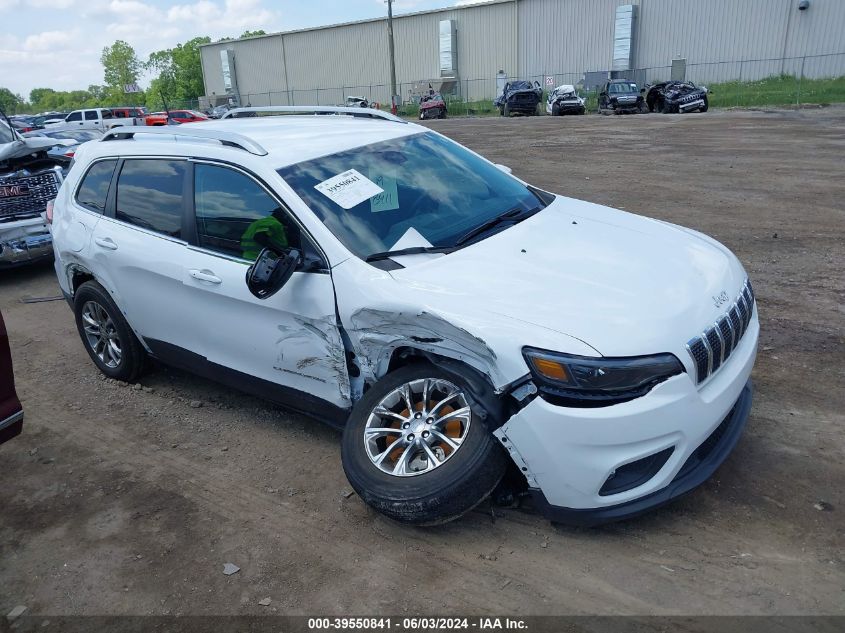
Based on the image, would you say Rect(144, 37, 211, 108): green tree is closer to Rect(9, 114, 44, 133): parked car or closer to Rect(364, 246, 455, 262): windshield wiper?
Rect(9, 114, 44, 133): parked car

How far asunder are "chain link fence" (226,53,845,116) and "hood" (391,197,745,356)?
99.1 feet

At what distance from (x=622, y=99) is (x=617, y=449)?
31.2 m

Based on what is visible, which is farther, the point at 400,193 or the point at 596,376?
the point at 400,193

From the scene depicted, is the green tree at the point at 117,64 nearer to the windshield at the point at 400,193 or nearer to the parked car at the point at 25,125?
the parked car at the point at 25,125

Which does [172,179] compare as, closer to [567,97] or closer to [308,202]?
[308,202]

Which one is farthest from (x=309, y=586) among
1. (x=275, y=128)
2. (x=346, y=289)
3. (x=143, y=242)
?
(x=275, y=128)

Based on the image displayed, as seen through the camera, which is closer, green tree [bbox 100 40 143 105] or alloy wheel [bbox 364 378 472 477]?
alloy wheel [bbox 364 378 472 477]

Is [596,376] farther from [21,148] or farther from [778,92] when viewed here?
[778,92]

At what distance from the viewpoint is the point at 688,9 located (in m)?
40.8

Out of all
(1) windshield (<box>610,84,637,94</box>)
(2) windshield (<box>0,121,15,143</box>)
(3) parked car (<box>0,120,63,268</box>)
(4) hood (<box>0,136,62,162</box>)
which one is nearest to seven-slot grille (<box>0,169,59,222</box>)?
(3) parked car (<box>0,120,63,268</box>)

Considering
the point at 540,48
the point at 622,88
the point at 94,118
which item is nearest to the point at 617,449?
the point at 622,88

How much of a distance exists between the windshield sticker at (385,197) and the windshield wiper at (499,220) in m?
0.44

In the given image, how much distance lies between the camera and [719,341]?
3066 mm

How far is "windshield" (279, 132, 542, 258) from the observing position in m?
3.61
